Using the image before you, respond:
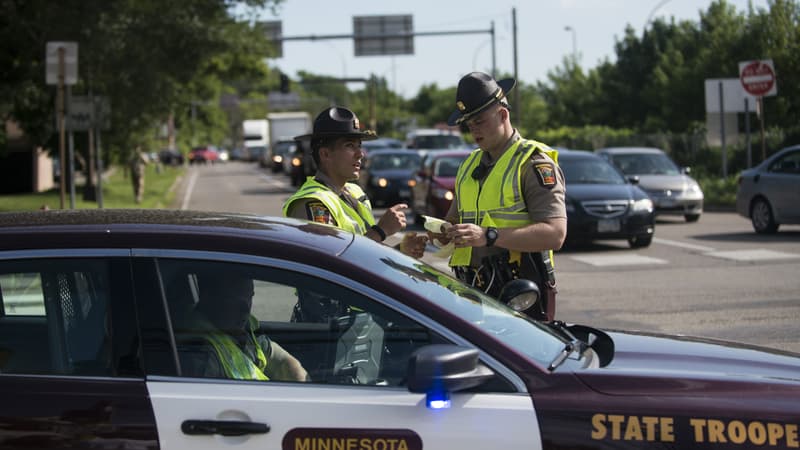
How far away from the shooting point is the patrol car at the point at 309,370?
3254 mm

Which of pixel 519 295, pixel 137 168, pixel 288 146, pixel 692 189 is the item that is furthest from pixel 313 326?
pixel 288 146

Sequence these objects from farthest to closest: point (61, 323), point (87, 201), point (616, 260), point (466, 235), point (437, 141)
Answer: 1. point (437, 141)
2. point (87, 201)
3. point (616, 260)
4. point (466, 235)
5. point (61, 323)

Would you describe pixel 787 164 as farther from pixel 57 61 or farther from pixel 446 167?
pixel 57 61

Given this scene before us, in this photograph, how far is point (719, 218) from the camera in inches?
909

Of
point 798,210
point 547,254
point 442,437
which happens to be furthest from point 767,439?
point 798,210

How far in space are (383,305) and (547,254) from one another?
1.88 meters

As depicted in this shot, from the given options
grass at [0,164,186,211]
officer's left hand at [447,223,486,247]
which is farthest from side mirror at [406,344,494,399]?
grass at [0,164,186,211]

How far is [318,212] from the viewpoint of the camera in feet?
16.1

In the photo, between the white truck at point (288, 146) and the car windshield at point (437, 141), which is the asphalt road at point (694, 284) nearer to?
the car windshield at point (437, 141)

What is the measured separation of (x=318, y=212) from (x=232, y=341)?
1.36 m

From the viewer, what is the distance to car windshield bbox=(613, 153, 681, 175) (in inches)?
897

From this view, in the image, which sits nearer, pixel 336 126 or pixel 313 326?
pixel 313 326

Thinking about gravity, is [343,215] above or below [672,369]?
above

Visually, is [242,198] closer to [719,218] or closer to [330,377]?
[719,218]
